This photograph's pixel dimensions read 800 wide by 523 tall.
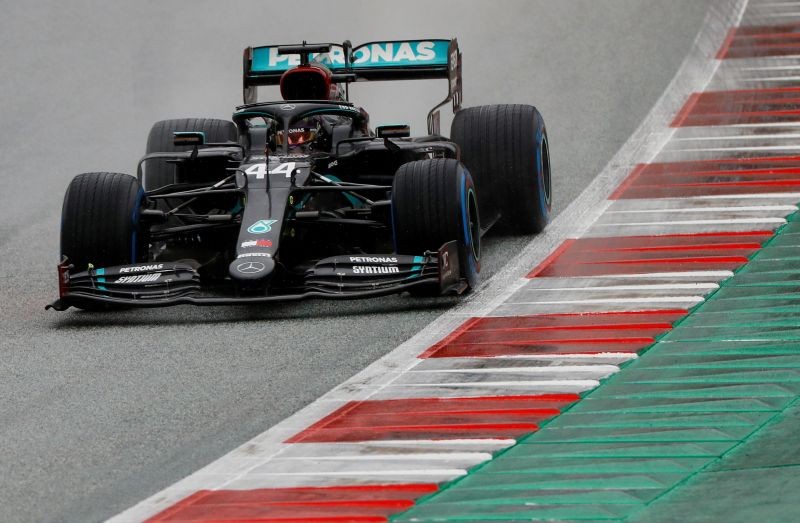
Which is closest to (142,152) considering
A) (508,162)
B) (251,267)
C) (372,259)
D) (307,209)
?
(508,162)

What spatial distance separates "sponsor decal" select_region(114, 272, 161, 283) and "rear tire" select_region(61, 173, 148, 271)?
45 cm

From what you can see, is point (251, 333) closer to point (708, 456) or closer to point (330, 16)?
point (708, 456)

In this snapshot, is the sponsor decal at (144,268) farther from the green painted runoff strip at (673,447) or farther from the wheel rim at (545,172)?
the wheel rim at (545,172)

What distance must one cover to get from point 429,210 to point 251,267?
4.40 ft

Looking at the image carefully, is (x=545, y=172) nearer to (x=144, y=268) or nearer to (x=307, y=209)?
(x=307, y=209)

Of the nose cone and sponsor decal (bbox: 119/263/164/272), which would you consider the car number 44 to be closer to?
the nose cone

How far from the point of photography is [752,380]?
7.84 metres

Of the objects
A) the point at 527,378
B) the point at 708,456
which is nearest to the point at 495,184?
the point at 527,378

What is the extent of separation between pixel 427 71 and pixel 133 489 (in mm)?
6894

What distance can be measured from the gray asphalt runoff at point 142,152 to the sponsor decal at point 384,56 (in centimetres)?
181

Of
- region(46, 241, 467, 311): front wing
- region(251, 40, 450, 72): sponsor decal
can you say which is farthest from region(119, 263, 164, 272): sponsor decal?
region(251, 40, 450, 72): sponsor decal

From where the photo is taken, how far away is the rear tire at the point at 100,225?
35.0ft

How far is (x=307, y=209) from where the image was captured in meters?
10.9

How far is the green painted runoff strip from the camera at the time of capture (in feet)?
19.8
